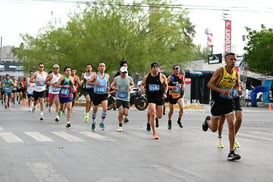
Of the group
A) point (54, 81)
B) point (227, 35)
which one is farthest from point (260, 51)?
point (54, 81)

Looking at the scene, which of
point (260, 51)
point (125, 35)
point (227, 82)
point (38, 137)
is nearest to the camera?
point (227, 82)

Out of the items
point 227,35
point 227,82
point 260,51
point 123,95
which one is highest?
point 227,35

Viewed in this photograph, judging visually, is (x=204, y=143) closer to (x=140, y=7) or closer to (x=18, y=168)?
(x=18, y=168)

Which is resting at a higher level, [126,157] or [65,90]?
[65,90]

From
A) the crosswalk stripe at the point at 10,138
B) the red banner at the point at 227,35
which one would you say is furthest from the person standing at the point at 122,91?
the red banner at the point at 227,35

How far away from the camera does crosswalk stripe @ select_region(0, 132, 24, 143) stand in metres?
11.4

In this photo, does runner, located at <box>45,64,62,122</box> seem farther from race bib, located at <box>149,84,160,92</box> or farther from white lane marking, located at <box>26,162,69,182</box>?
white lane marking, located at <box>26,162,69,182</box>

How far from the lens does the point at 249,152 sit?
10141 mm

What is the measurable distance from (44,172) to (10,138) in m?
4.78

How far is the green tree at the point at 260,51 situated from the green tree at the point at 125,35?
12.2 metres

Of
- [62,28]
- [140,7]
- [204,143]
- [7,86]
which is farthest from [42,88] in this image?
[62,28]

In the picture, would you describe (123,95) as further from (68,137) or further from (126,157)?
(126,157)

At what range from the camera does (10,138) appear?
472 inches

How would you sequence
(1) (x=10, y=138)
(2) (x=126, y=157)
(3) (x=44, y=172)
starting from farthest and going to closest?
(1) (x=10, y=138)
(2) (x=126, y=157)
(3) (x=44, y=172)
